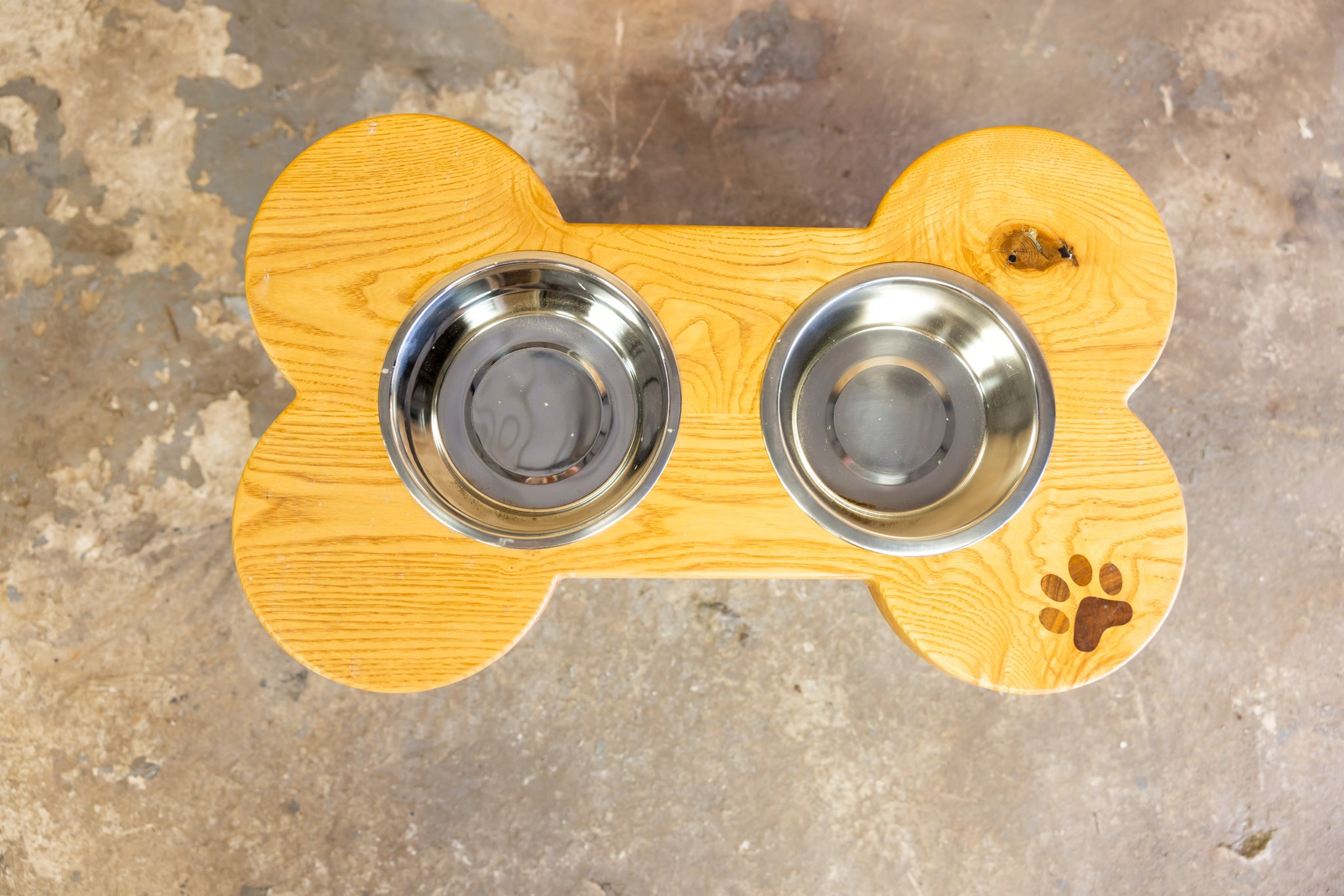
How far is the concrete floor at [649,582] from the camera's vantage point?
202cm

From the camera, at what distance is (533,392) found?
170 cm

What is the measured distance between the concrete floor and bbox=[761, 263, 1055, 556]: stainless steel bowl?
564 millimetres

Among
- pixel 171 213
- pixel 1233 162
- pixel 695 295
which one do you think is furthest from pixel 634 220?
pixel 1233 162

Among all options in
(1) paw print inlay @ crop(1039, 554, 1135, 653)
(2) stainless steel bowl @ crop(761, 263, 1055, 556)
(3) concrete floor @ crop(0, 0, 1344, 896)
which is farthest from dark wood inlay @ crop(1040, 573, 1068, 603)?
(3) concrete floor @ crop(0, 0, 1344, 896)

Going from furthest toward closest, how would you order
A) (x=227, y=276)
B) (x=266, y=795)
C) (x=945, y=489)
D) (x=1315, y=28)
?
(x=1315, y=28)
(x=227, y=276)
(x=266, y=795)
(x=945, y=489)

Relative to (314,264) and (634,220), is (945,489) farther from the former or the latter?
(314,264)

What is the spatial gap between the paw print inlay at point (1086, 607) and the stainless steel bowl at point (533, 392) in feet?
2.86

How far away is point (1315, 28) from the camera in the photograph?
2350 millimetres

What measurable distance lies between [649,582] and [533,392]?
0.71 meters

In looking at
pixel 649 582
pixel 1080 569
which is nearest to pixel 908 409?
pixel 1080 569

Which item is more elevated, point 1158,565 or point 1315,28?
point 1315,28

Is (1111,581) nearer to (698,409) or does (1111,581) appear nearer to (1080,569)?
(1080,569)

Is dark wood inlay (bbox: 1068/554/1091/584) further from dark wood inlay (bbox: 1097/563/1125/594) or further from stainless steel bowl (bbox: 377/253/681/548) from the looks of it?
stainless steel bowl (bbox: 377/253/681/548)

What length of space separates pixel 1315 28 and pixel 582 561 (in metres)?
2.95
